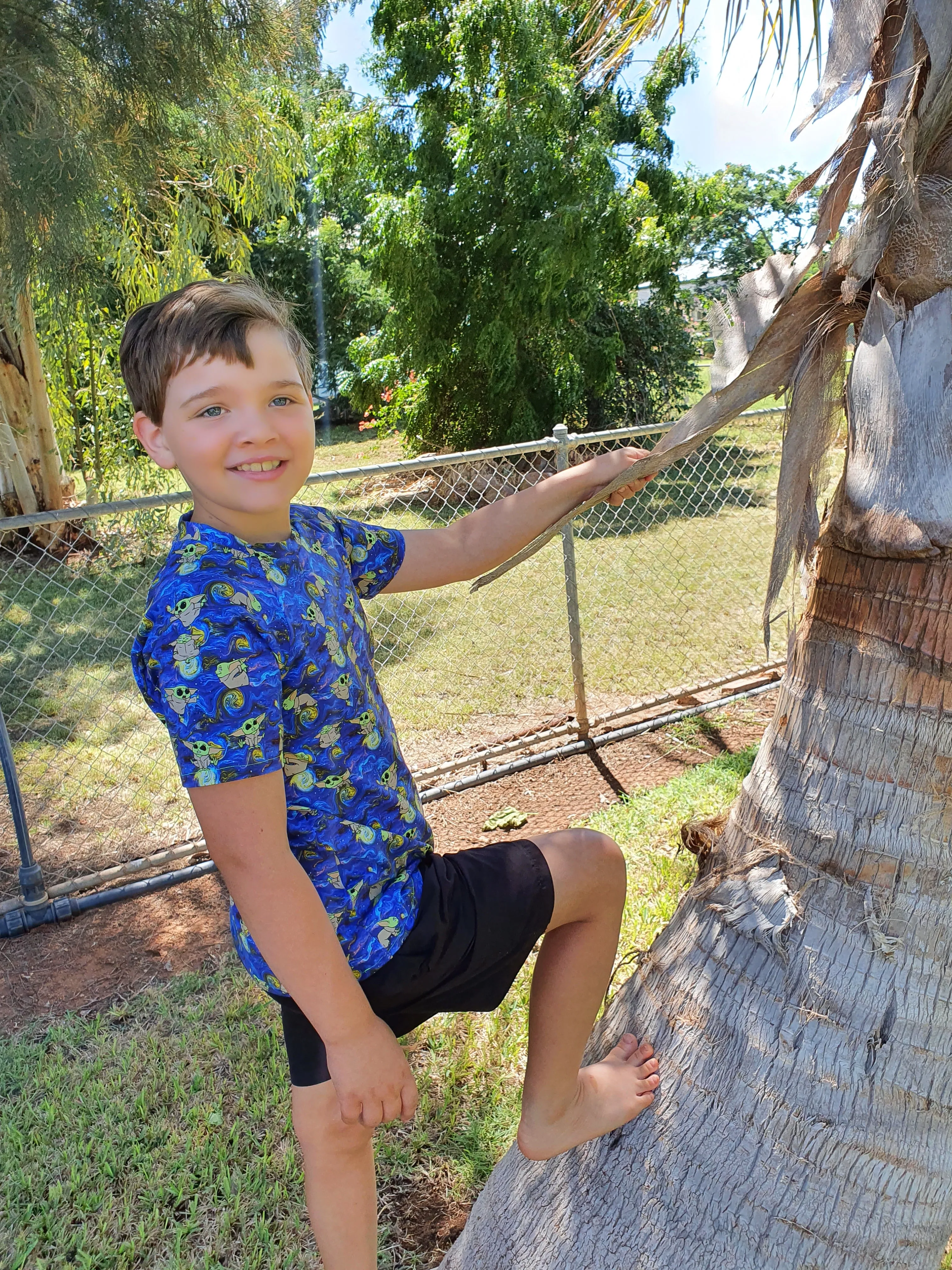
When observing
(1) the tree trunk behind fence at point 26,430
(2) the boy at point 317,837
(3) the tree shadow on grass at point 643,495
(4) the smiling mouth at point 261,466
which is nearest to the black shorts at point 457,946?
(2) the boy at point 317,837

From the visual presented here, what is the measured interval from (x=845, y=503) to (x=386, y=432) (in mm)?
12627

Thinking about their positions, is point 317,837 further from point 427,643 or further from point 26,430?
point 26,430

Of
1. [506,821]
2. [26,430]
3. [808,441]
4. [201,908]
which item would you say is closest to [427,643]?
[506,821]

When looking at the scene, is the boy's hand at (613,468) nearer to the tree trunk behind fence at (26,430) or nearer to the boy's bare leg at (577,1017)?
the boy's bare leg at (577,1017)

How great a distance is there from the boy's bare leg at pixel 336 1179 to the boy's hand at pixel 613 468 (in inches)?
45.8

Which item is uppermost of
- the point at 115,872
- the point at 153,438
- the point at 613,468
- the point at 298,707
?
the point at 153,438

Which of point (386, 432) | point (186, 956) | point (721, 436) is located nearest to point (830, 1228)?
point (186, 956)

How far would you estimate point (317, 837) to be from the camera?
141 cm

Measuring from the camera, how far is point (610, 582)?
7035 mm

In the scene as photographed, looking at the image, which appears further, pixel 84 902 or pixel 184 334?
pixel 84 902

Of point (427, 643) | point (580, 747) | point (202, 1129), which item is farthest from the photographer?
point (427, 643)

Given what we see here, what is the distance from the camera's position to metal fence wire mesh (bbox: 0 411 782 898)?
4.20 meters

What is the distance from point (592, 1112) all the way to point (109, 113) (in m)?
4.93

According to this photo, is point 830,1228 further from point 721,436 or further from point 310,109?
point 721,436
